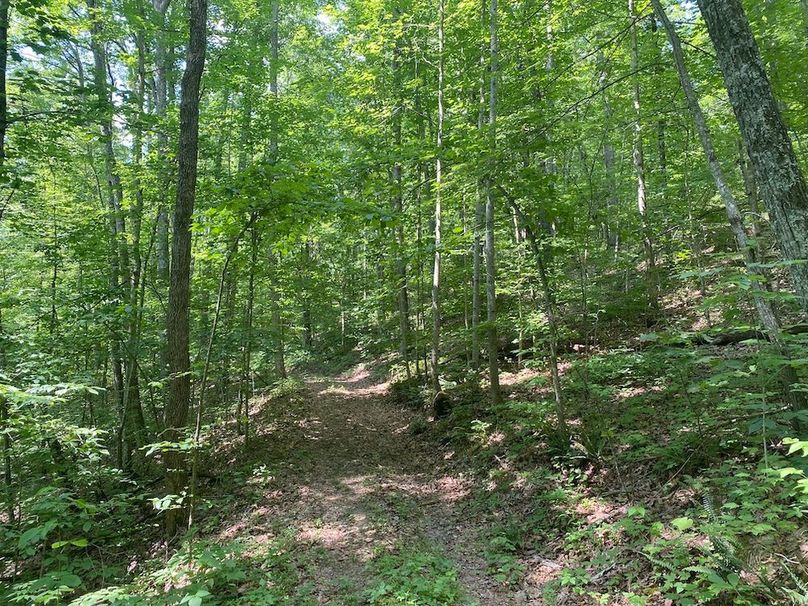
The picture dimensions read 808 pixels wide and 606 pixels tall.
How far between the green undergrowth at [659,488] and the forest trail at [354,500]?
1.45ft

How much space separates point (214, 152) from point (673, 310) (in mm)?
11077

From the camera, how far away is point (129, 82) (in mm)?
14695

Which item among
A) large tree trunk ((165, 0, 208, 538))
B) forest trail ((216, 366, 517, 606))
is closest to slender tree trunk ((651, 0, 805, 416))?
forest trail ((216, 366, 517, 606))

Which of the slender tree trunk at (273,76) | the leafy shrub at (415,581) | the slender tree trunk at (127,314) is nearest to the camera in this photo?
the leafy shrub at (415,581)

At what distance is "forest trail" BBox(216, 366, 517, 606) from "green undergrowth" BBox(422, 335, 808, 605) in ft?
1.45

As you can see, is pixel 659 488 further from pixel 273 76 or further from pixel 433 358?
pixel 273 76

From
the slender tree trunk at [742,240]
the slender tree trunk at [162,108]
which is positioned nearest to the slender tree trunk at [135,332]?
the slender tree trunk at [162,108]

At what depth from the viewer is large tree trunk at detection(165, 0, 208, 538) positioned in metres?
6.13

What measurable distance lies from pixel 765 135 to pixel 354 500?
6485mm

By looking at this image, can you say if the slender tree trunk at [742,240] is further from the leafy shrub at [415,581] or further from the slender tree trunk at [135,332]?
the slender tree trunk at [135,332]

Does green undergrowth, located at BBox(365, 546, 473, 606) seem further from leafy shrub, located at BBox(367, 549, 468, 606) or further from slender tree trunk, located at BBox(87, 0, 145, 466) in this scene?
slender tree trunk, located at BBox(87, 0, 145, 466)

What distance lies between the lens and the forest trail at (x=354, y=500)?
15.9 ft

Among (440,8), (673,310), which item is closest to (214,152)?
(440,8)

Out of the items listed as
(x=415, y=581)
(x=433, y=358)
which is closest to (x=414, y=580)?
(x=415, y=581)
